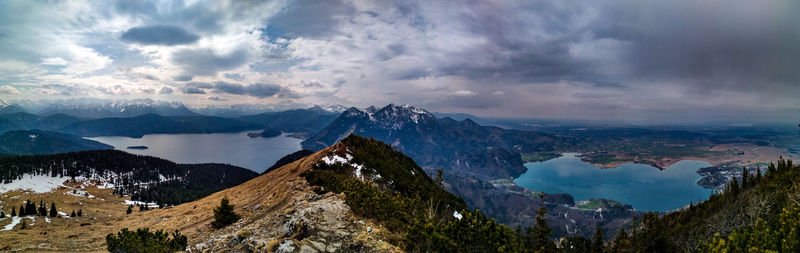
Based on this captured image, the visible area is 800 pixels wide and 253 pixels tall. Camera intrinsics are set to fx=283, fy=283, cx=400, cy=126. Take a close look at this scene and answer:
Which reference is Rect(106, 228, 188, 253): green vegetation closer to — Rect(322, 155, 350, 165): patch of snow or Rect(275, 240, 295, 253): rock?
Rect(275, 240, 295, 253): rock

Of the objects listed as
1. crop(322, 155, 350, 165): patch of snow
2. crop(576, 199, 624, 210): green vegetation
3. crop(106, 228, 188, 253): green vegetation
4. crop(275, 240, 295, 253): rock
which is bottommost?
crop(576, 199, 624, 210): green vegetation

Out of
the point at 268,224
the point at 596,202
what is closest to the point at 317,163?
the point at 268,224

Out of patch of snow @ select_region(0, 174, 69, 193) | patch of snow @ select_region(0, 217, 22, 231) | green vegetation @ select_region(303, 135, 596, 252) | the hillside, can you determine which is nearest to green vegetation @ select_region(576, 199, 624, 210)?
green vegetation @ select_region(303, 135, 596, 252)

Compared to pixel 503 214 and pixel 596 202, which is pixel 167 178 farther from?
pixel 596 202

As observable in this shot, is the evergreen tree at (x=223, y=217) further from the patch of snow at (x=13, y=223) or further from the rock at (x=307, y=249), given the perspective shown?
the patch of snow at (x=13, y=223)

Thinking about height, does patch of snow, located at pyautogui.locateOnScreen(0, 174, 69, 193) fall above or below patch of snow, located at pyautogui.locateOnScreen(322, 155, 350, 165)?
below

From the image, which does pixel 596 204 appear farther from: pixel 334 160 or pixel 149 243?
pixel 149 243

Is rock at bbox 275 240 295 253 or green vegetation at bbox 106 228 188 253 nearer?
rock at bbox 275 240 295 253

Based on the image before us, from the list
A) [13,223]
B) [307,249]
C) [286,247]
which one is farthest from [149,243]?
[13,223]
